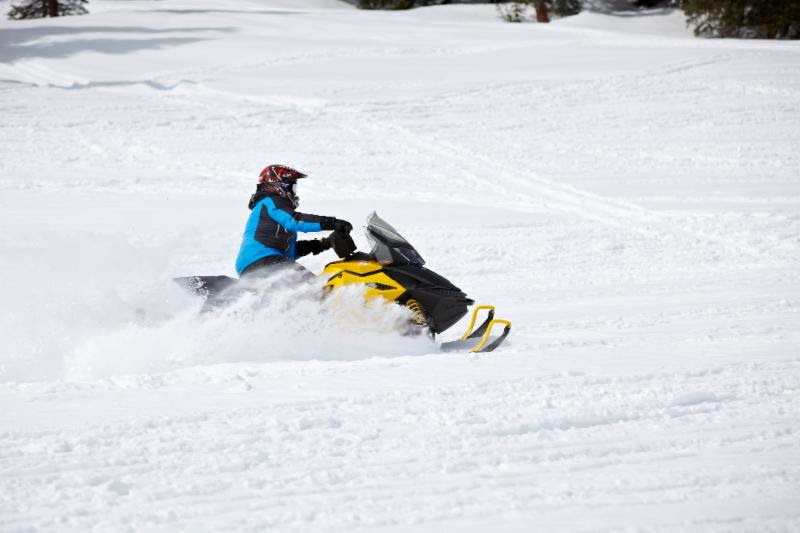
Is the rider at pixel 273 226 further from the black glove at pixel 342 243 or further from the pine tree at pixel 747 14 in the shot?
the pine tree at pixel 747 14

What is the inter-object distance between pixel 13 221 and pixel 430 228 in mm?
5207

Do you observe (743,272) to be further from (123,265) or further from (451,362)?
(123,265)

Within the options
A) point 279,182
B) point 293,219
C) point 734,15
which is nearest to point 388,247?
point 293,219

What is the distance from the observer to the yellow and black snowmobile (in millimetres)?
5887

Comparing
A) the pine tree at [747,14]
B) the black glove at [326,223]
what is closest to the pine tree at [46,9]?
the pine tree at [747,14]

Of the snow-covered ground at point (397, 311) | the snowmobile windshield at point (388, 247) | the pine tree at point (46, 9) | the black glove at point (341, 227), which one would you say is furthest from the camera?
the pine tree at point (46, 9)

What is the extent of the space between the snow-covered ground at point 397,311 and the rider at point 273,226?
0.39m

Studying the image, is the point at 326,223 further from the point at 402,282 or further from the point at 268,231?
the point at 402,282

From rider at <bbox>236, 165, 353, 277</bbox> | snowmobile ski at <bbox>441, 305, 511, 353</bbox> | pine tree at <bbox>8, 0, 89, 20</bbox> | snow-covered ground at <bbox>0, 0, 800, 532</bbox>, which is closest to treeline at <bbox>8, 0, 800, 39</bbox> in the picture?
pine tree at <bbox>8, 0, 89, 20</bbox>

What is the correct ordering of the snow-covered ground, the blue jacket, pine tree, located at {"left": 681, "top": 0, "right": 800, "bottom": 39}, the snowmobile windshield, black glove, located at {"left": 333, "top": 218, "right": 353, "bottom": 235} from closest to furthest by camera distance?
the snow-covered ground
black glove, located at {"left": 333, "top": 218, "right": 353, "bottom": 235}
the snowmobile windshield
the blue jacket
pine tree, located at {"left": 681, "top": 0, "right": 800, "bottom": 39}

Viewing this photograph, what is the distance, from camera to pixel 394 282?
589 centimetres

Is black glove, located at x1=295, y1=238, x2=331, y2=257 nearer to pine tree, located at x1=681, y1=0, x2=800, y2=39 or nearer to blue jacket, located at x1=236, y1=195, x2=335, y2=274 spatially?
blue jacket, located at x1=236, y1=195, x2=335, y2=274

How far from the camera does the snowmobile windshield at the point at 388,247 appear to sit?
5.95m

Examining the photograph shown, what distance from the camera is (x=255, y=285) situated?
5.97m
